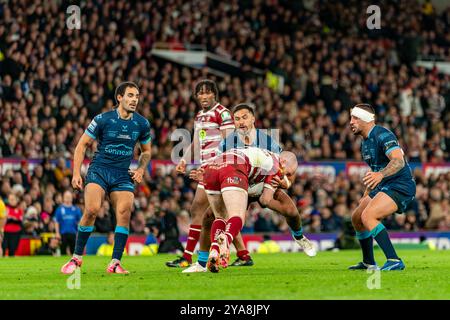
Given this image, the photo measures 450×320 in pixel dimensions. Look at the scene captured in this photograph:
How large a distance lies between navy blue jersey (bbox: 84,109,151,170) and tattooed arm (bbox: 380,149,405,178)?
11.2ft

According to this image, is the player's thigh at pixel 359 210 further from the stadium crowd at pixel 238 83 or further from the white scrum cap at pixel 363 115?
the stadium crowd at pixel 238 83

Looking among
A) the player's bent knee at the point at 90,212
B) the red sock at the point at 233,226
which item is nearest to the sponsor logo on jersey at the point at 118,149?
the player's bent knee at the point at 90,212

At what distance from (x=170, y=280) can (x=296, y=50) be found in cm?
2150

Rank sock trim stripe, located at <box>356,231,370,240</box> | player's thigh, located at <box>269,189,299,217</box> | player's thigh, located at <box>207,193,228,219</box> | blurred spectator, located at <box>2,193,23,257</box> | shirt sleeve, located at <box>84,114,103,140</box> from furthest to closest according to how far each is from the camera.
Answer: blurred spectator, located at <box>2,193,23,257</box>
player's thigh, located at <box>269,189,299,217</box>
sock trim stripe, located at <box>356,231,370,240</box>
shirt sleeve, located at <box>84,114,103,140</box>
player's thigh, located at <box>207,193,228,219</box>

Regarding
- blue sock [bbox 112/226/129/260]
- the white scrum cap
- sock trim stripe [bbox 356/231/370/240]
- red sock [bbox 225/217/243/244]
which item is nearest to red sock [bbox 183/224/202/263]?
blue sock [bbox 112/226/129/260]

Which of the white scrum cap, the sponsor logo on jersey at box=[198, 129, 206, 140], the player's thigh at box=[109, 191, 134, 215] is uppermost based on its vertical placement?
the white scrum cap

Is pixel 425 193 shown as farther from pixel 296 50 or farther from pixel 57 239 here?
pixel 57 239

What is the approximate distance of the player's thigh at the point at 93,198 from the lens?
44.5 feet

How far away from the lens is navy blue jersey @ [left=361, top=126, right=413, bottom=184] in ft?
44.4

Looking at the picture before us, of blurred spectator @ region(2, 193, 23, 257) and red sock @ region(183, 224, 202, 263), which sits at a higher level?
red sock @ region(183, 224, 202, 263)

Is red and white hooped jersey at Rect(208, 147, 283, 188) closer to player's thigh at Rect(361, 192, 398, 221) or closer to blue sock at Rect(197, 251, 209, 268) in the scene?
blue sock at Rect(197, 251, 209, 268)

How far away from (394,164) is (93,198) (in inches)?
154

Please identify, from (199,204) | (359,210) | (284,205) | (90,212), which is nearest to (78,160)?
(90,212)
